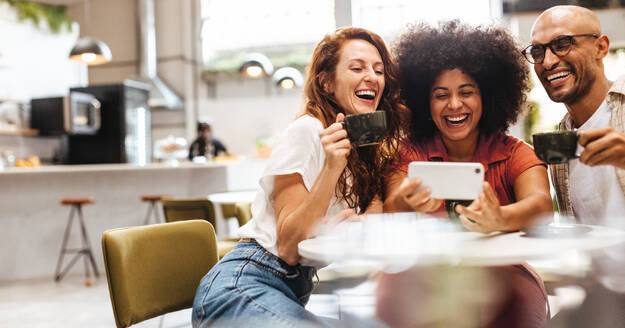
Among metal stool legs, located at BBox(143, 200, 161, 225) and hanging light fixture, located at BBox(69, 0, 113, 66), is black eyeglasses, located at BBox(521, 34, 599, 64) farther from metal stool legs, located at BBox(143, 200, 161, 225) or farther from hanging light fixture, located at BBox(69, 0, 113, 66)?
hanging light fixture, located at BBox(69, 0, 113, 66)

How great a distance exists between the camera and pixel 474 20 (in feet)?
6.85

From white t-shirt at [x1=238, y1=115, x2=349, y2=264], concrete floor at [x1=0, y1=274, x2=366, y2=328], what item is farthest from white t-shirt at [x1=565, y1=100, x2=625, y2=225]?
concrete floor at [x1=0, y1=274, x2=366, y2=328]

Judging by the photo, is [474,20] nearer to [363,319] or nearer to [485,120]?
[485,120]

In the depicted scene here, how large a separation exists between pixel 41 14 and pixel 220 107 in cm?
375

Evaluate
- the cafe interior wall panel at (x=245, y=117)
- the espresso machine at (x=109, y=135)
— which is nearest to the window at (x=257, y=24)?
the cafe interior wall panel at (x=245, y=117)

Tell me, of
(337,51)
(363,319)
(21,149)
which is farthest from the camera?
(21,149)

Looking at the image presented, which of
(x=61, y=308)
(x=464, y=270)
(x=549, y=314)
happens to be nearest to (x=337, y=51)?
(x=464, y=270)

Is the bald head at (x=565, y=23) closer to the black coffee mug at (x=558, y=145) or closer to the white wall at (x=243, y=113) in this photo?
the black coffee mug at (x=558, y=145)

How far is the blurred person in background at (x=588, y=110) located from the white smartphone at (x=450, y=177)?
70 centimetres

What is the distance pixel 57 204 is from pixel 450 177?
5.11 meters

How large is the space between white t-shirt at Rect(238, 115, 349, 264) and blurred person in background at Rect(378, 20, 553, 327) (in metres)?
0.26

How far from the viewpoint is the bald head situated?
6.01 feet

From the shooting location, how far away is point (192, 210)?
11.0ft

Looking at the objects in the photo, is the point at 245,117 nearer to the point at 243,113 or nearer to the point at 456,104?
the point at 243,113
